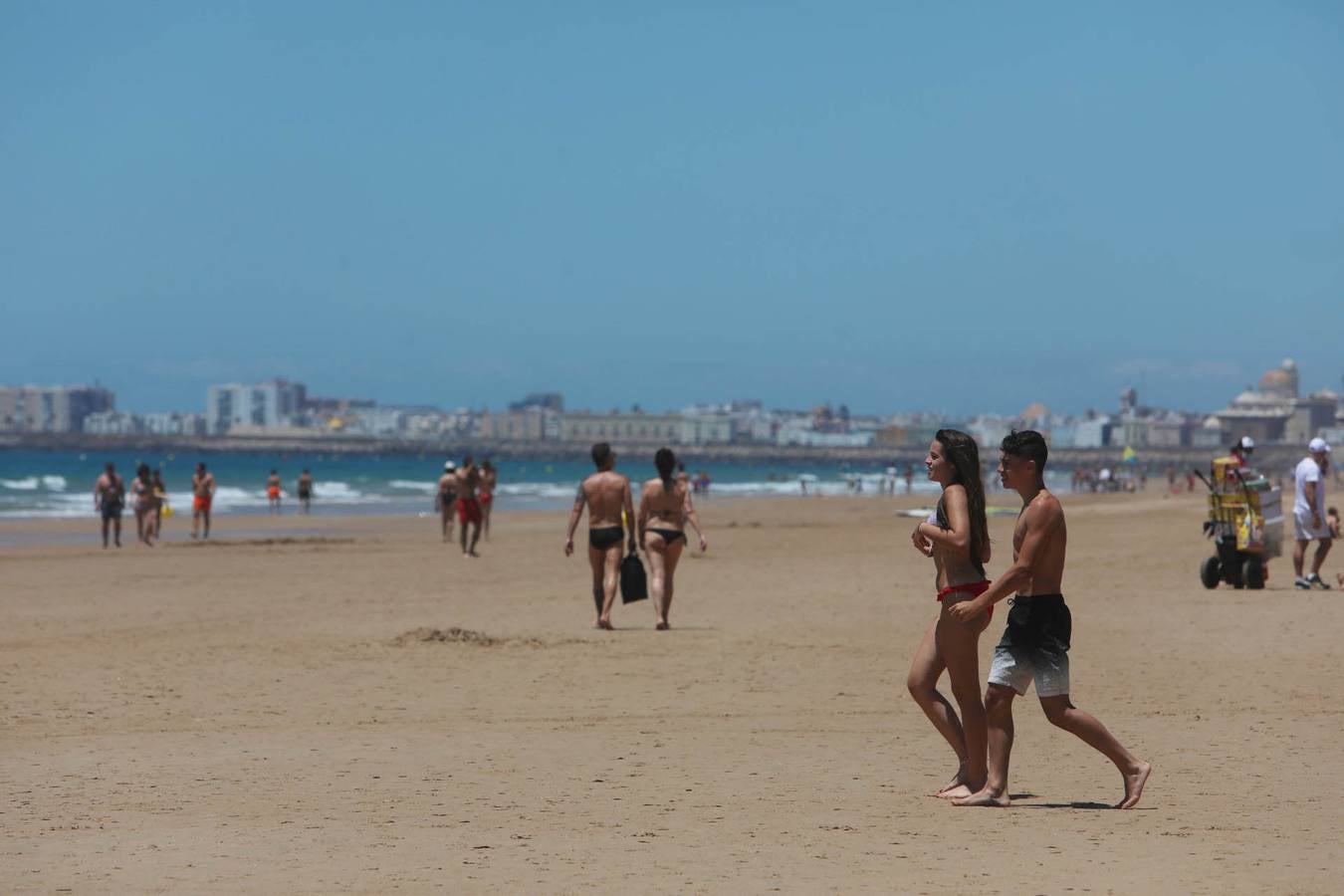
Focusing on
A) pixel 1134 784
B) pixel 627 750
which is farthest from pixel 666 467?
pixel 1134 784

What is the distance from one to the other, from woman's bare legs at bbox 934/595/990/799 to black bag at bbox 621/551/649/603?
254 inches

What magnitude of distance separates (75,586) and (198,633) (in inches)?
237

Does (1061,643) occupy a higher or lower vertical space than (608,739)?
higher

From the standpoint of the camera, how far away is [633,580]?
13.5 metres

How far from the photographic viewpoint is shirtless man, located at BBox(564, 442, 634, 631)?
13617 millimetres

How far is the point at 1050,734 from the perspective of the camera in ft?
29.4

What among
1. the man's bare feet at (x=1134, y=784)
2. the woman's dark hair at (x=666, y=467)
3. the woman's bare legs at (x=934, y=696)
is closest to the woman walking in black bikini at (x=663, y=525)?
the woman's dark hair at (x=666, y=467)

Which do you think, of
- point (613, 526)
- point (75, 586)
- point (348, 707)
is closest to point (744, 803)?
point (348, 707)

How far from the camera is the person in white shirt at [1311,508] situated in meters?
15.4

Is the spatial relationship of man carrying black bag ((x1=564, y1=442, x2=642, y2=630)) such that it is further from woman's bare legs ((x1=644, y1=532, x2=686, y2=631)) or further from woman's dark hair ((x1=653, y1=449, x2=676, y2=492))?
woman's dark hair ((x1=653, y1=449, x2=676, y2=492))

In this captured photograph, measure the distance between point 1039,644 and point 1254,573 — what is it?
1049 cm

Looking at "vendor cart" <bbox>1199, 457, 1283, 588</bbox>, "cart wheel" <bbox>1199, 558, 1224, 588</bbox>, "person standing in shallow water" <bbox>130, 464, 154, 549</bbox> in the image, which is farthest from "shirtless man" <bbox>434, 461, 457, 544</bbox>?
"vendor cart" <bbox>1199, 457, 1283, 588</bbox>

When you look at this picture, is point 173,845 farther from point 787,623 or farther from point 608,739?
point 787,623

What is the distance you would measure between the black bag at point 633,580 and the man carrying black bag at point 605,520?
19 cm
